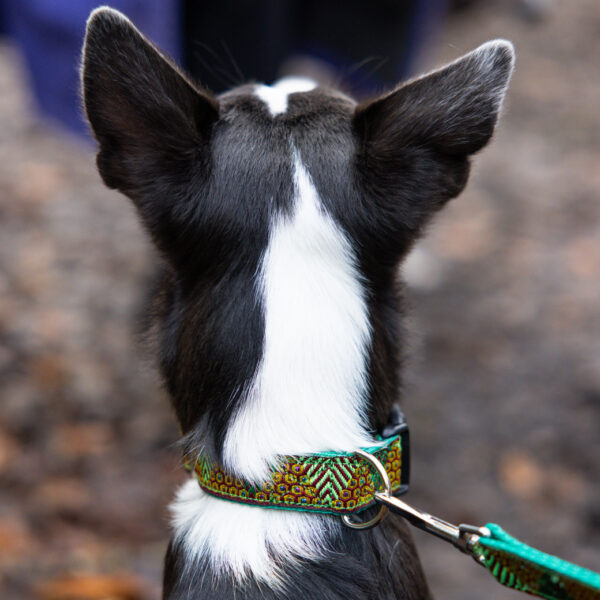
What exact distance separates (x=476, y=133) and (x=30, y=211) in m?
3.46

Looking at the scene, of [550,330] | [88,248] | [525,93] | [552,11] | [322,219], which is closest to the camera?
[322,219]

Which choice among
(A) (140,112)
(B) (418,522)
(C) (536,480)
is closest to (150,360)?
(A) (140,112)

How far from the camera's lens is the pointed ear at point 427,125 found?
1.46 meters

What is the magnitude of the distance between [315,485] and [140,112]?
72cm

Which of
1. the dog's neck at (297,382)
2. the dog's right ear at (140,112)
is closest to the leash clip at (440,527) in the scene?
the dog's neck at (297,382)

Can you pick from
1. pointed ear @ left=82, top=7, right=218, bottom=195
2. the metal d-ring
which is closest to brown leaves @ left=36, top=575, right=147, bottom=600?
the metal d-ring

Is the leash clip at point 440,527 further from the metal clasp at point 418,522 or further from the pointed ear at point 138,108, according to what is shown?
the pointed ear at point 138,108

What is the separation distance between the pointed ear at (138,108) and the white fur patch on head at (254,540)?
580mm

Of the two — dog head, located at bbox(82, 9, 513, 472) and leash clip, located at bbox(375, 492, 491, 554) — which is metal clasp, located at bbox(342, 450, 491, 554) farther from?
dog head, located at bbox(82, 9, 513, 472)

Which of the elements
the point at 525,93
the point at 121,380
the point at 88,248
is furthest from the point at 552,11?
the point at 121,380

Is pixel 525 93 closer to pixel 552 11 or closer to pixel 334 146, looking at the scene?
pixel 552 11

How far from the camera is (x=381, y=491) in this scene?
1452 millimetres

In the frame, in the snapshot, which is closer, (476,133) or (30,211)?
(476,133)

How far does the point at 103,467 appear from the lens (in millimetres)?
3061
